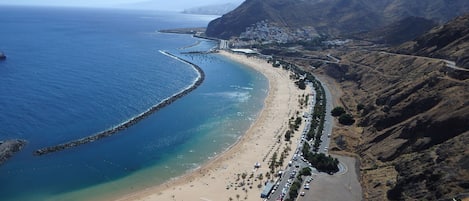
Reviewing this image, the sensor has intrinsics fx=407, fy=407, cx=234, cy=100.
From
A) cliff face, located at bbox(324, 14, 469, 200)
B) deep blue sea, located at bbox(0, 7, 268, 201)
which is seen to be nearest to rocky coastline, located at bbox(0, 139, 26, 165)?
deep blue sea, located at bbox(0, 7, 268, 201)

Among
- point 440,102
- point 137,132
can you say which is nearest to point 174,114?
point 137,132

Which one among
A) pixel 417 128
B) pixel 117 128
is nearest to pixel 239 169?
pixel 417 128

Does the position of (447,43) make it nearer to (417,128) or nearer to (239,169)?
(417,128)

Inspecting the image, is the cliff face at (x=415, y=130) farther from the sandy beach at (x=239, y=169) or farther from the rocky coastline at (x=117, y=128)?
the rocky coastline at (x=117, y=128)

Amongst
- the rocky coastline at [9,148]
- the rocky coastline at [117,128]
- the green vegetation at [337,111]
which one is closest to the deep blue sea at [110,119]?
the rocky coastline at [9,148]

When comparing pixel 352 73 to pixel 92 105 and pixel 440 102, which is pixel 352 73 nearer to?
pixel 440 102

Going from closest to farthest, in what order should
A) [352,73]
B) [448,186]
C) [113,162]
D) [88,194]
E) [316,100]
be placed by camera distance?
[448,186] → [88,194] → [113,162] → [316,100] → [352,73]
